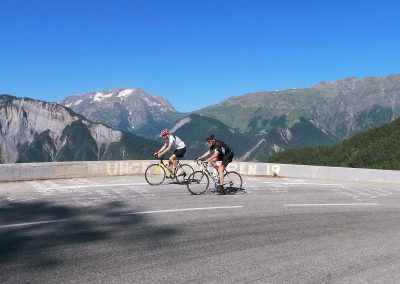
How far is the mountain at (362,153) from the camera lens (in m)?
101

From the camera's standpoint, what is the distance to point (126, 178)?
2011 cm

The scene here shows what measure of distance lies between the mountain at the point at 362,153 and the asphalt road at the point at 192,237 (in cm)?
7642

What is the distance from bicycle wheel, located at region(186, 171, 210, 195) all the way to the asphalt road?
1.06 feet

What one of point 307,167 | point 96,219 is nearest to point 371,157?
point 307,167

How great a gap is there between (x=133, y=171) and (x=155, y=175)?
13.0 ft

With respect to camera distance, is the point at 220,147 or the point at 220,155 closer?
the point at 220,147

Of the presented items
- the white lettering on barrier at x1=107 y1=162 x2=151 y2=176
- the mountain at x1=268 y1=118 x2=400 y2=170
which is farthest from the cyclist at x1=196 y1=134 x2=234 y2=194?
the mountain at x1=268 y1=118 x2=400 y2=170

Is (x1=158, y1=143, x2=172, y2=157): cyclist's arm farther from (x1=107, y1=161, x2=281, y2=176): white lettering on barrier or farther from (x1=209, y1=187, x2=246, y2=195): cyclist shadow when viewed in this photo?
(x1=107, y1=161, x2=281, y2=176): white lettering on barrier

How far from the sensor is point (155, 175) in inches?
709

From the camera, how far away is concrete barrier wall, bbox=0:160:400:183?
18766 mm

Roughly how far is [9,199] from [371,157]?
10284cm

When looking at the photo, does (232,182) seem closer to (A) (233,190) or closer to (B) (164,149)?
(A) (233,190)

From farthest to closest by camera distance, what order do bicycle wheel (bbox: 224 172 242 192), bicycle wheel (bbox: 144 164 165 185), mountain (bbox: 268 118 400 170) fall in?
mountain (bbox: 268 118 400 170) < bicycle wheel (bbox: 144 164 165 185) < bicycle wheel (bbox: 224 172 242 192)

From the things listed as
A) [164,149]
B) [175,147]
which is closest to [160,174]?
[164,149]
